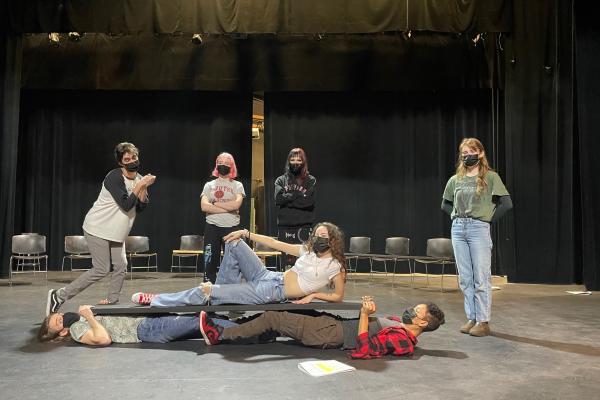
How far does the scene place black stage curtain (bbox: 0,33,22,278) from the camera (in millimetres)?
8148

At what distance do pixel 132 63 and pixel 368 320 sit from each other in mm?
7452

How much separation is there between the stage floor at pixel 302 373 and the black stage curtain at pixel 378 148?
518cm

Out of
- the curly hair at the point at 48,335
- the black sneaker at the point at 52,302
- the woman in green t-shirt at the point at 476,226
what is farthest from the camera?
the woman in green t-shirt at the point at 476,226

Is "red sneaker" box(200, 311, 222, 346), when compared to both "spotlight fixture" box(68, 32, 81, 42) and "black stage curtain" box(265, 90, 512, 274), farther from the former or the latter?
"spotlight fixture" box(68, 32, 81, 42)

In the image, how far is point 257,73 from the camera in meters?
9.45

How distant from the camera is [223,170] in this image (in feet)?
15.2

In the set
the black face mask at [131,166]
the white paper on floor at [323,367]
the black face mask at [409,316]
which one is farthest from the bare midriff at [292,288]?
the black face mask at [131,166]

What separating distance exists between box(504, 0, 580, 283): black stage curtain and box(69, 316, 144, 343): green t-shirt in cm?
602

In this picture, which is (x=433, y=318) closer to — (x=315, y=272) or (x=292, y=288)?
(x=315, y=272)

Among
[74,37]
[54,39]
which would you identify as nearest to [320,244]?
[74,37]

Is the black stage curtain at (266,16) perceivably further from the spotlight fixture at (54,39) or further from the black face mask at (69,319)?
the black face mask at (69,319)

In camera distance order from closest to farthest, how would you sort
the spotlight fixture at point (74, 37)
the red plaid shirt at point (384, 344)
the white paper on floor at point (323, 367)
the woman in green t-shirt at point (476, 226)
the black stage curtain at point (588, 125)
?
the white paper on floor at point (323, 367) < the red plaid shirt at point (384, 344) < the woman in green t-shirt at point (476, 226) < the black stage curtain at point (588, 125) < the spotlight fixture at point (74, 37)

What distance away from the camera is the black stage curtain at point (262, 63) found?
30.6 ft

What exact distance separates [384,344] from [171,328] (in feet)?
4.54
